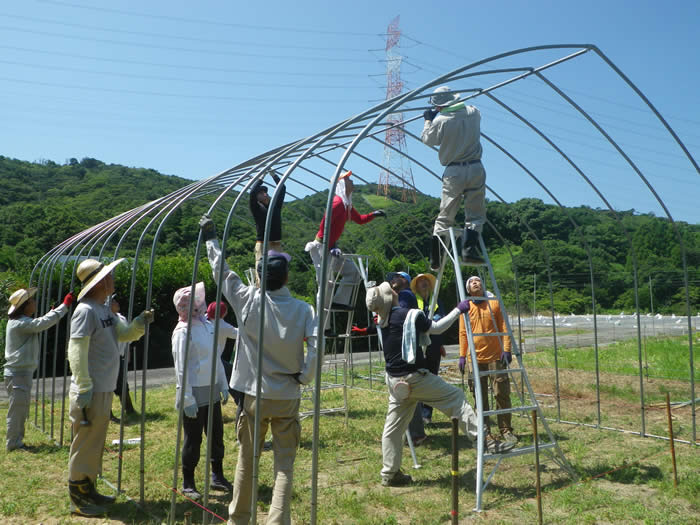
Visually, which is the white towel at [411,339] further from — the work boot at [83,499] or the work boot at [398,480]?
the work boot at [83,499]

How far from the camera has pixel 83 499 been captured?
4.69 m

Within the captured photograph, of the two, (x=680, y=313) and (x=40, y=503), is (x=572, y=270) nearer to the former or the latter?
(x=680, y=313)

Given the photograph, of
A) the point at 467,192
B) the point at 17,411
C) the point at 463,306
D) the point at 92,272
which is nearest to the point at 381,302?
the point at 463,306

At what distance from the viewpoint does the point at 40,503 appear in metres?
5.02

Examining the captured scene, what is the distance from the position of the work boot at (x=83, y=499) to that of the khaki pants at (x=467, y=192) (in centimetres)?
412

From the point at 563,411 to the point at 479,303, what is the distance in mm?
3343

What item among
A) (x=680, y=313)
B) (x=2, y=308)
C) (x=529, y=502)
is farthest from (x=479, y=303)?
(x=680, y=313)

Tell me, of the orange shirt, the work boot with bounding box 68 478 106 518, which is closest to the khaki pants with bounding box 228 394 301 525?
the work boot with bounding box 68 478 106 518

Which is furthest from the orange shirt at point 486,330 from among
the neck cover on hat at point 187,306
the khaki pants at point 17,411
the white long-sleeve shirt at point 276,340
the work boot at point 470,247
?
the khaki pants at point 17,411

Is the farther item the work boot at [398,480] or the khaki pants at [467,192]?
the khaki pants at [467,192]

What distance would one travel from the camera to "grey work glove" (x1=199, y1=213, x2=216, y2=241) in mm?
4023

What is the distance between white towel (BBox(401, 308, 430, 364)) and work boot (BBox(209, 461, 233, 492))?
210 cm

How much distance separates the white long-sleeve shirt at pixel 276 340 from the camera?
12.5ft

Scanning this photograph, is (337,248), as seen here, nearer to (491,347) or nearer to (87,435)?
(491,347)
